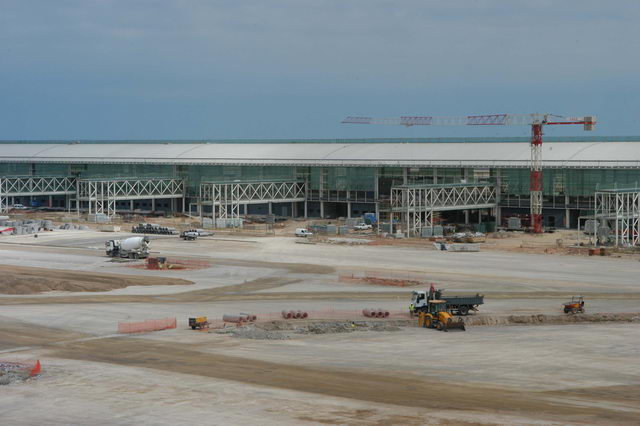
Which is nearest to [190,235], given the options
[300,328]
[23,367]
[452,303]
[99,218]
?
[99,218]

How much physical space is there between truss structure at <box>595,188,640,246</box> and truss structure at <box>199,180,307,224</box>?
57132 millimetres

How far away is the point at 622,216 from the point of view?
403 feet

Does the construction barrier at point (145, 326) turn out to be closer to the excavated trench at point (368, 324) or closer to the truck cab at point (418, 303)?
the excavated trench at point (368, 324)

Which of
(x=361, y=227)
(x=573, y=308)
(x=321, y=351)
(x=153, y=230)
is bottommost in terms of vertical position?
(x=321, y=351)

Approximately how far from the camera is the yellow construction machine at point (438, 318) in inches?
2579

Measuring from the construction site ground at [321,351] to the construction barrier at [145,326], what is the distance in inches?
30.6

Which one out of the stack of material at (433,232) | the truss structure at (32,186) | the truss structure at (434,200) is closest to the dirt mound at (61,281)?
the truss structure at (434,200)

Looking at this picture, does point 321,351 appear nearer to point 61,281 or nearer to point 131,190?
point 61,281

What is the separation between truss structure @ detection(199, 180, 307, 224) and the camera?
160 meters

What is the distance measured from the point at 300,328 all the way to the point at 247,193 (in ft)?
342

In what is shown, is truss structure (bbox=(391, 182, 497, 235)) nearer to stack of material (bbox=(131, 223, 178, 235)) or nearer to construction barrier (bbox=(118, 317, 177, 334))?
stack of material (bbox=(131, 223, 178, 235))

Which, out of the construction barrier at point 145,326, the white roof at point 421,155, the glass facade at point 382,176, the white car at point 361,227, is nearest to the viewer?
the construction barrier at point 145,326

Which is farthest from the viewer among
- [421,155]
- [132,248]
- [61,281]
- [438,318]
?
[421,155]

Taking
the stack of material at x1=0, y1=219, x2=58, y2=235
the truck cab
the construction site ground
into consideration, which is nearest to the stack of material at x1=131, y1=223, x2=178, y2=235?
the stack of material at x1=0, y1=219, x2=58, y2=235
